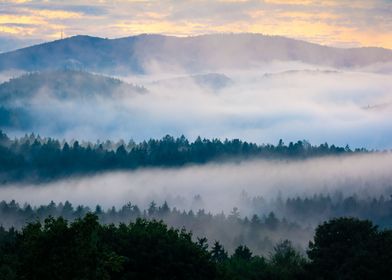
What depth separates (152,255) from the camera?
4903 centimetres

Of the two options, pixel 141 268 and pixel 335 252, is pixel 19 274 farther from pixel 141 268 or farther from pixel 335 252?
pixel 335 252

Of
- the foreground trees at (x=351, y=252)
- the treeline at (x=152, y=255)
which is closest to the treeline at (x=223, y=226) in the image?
the treeline at (x=152, y=255)

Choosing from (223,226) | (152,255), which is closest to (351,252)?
(152,255)

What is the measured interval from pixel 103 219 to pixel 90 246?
5868 inches

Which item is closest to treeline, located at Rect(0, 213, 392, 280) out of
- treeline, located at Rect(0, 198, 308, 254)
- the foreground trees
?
the foreground trees

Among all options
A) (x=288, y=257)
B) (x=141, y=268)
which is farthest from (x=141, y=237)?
(x=288, y=257)

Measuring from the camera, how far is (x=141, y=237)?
51.1 meters

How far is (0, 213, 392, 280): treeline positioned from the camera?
34.8 metres

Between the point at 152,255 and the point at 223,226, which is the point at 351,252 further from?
the point at 223,226

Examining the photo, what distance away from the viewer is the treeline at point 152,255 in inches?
1372

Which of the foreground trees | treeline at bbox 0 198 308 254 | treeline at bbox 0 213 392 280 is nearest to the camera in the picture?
treeline at bbox 0 213 392 280

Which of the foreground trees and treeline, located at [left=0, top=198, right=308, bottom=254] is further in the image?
treeline, located at [left=0, top=198, right=308, bottom=254]

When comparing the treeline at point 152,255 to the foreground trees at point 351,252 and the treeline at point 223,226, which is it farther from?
the treeline at point 223,226

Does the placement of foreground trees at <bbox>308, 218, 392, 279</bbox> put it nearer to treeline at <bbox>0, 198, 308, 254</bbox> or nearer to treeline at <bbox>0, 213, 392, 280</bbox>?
treeline at <bbox>0, 213, 392, 280</bbox>
